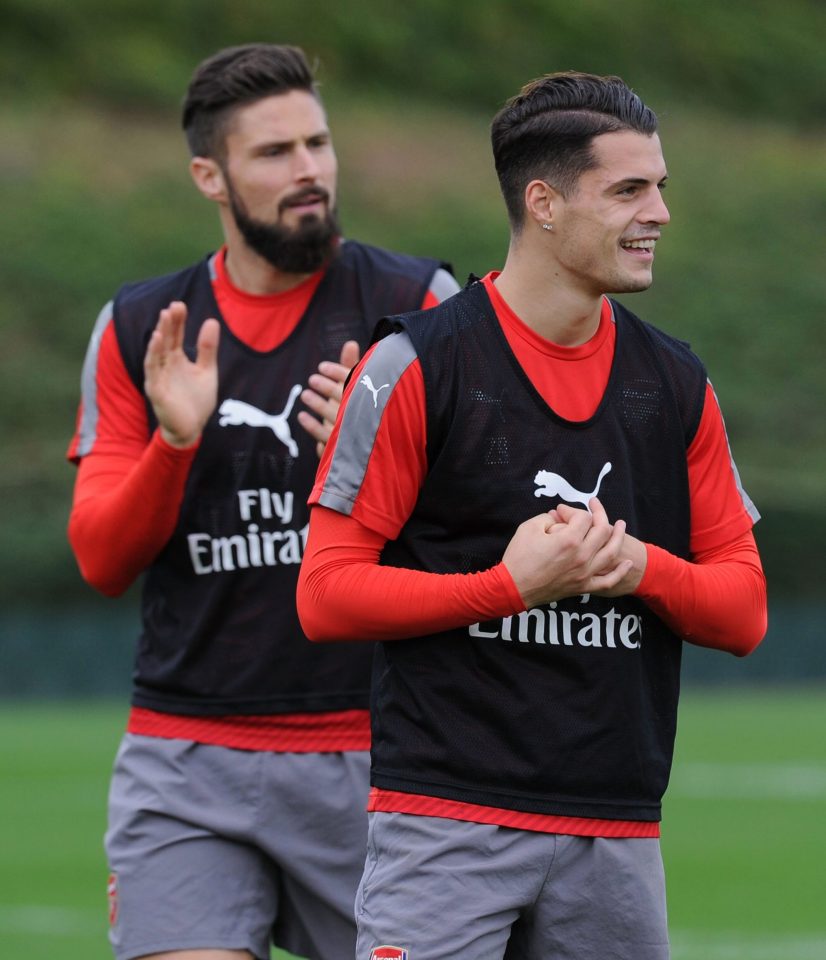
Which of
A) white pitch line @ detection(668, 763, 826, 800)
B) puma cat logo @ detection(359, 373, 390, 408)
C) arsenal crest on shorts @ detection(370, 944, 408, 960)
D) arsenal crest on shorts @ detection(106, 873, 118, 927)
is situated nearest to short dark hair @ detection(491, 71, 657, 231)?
puma cat logo @ detection(359, 373, 390, 408)

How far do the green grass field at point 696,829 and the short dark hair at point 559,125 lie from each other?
18.2 ft

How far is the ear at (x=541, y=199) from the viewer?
4.06 metres

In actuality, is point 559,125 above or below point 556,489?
above

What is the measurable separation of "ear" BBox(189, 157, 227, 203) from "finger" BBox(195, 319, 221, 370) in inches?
24.4

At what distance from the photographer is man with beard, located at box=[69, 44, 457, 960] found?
16.4 feet

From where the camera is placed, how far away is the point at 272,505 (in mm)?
5086

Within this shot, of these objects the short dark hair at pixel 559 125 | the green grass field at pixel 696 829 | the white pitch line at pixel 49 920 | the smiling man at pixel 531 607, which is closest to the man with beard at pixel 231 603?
the smiling man at pixel 531 607

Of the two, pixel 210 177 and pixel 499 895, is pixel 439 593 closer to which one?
pixel 499 895

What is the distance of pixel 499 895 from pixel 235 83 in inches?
98.6

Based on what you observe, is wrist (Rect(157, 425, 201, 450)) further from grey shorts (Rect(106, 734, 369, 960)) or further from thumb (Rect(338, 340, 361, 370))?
grey shorts (Rect(106, 734, 369, 960))

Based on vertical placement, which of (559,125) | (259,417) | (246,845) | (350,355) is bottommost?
(246,845)

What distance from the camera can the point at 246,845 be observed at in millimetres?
5109

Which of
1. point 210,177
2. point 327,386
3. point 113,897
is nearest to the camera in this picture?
point 327,386

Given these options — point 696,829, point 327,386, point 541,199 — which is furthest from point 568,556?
point 696,829
